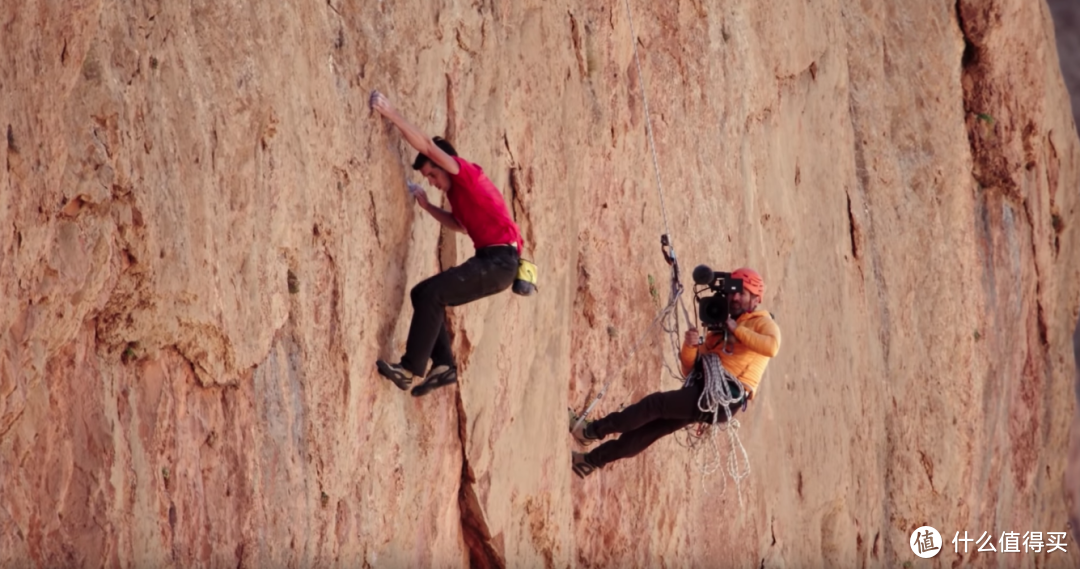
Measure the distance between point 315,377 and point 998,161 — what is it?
1263 centimetres

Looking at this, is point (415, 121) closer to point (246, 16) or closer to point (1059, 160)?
point (246, 16)

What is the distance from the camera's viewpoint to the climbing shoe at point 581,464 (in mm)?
12602

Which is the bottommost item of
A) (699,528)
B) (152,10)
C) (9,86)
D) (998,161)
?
(699,528)

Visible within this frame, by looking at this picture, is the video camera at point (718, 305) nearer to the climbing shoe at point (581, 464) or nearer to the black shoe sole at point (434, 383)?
the climbing shoe at point (581, 464)

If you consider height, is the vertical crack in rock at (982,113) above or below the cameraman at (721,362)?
above

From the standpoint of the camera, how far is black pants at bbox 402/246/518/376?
1019 centimetres

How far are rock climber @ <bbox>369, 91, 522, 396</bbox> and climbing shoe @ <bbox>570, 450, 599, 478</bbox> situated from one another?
7.71 ft

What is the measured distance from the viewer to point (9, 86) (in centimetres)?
772

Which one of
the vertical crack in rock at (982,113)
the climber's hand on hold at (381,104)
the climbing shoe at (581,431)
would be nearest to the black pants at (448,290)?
the climber's hand on hold at (381,104)

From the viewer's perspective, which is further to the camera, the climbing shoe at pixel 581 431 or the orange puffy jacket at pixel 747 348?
the climbing shoe at pixel 581 431

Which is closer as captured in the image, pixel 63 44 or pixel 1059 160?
pixel 63 44

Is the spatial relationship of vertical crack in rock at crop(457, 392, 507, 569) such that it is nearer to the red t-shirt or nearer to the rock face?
the rock face

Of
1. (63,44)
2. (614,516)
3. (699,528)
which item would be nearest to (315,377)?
(63,44)

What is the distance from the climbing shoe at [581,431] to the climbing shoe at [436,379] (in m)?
1.99
